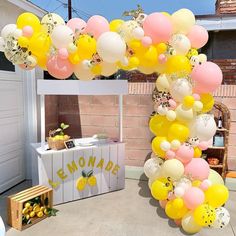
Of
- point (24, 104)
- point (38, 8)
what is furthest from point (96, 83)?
point (38, 8)

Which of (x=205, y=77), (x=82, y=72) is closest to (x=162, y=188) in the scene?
(x=205, y=77)

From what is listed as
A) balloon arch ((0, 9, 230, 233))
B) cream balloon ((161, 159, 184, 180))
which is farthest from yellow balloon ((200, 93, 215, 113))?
cream balloon ((161, 159, 184, 180))

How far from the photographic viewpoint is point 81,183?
435cm

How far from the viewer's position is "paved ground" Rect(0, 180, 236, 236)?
340cm

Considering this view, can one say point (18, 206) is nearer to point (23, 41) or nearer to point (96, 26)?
point (23, 41)

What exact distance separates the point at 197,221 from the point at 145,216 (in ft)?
2.91

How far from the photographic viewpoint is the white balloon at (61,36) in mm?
2930

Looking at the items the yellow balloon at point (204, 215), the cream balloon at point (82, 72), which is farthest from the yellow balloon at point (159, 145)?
the cream balloon at point (82, 72)

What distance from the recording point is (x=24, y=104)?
5055mm

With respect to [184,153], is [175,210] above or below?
below

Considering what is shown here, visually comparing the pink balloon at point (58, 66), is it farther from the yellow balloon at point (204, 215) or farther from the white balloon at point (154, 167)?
the yellow balloon at point (204, 215)

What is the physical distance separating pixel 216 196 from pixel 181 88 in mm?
1347

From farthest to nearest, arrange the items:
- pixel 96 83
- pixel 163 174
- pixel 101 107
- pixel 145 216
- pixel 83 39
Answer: pixel 101 107, pixel 96 83, pixel 145 216, pixel 163 174, pixel 83 39

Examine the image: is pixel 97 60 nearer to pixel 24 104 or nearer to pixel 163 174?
pixel 163 174
